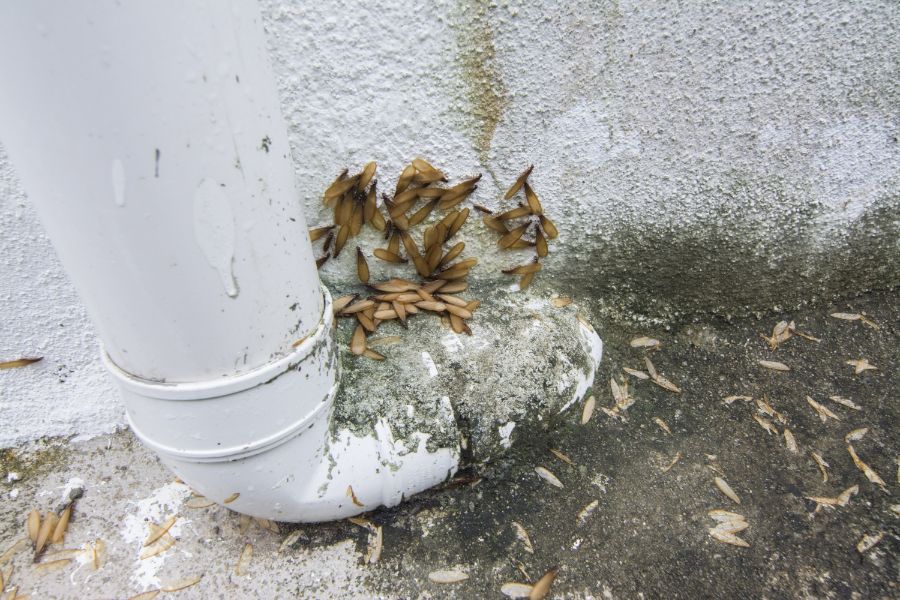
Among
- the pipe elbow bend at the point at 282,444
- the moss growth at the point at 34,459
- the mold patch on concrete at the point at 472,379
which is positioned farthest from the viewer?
the moss growth at the point at 34,459

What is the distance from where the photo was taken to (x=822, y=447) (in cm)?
148

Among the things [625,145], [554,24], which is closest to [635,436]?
[625,145]

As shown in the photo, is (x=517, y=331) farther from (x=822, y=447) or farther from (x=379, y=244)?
(x=822, y=447)

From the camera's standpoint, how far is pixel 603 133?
1382 mm

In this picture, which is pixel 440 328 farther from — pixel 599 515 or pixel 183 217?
pixel 183 217

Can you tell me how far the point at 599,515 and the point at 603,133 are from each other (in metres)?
1.03

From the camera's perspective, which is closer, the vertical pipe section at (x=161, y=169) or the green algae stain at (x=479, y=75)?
the vertical pipe section at (x=161, y=169)

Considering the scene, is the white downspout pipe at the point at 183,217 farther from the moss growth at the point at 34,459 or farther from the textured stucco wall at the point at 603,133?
the moss growth at the point at 34,459

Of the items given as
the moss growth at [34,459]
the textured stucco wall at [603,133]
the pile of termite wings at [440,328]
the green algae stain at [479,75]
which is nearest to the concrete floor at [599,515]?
the moss growth at [34,459]

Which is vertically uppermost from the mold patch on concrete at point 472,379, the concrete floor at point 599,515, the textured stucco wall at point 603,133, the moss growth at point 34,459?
the textured stucco wall at point 603,133

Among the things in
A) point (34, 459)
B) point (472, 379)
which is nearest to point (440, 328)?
point (472, 379)

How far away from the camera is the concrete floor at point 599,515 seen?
4.02ft

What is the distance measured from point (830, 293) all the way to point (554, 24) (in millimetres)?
1413

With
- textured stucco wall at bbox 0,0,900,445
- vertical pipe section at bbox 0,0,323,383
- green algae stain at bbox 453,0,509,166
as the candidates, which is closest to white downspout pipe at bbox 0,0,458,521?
vertical pipe section at bbox 0,0,323,383
